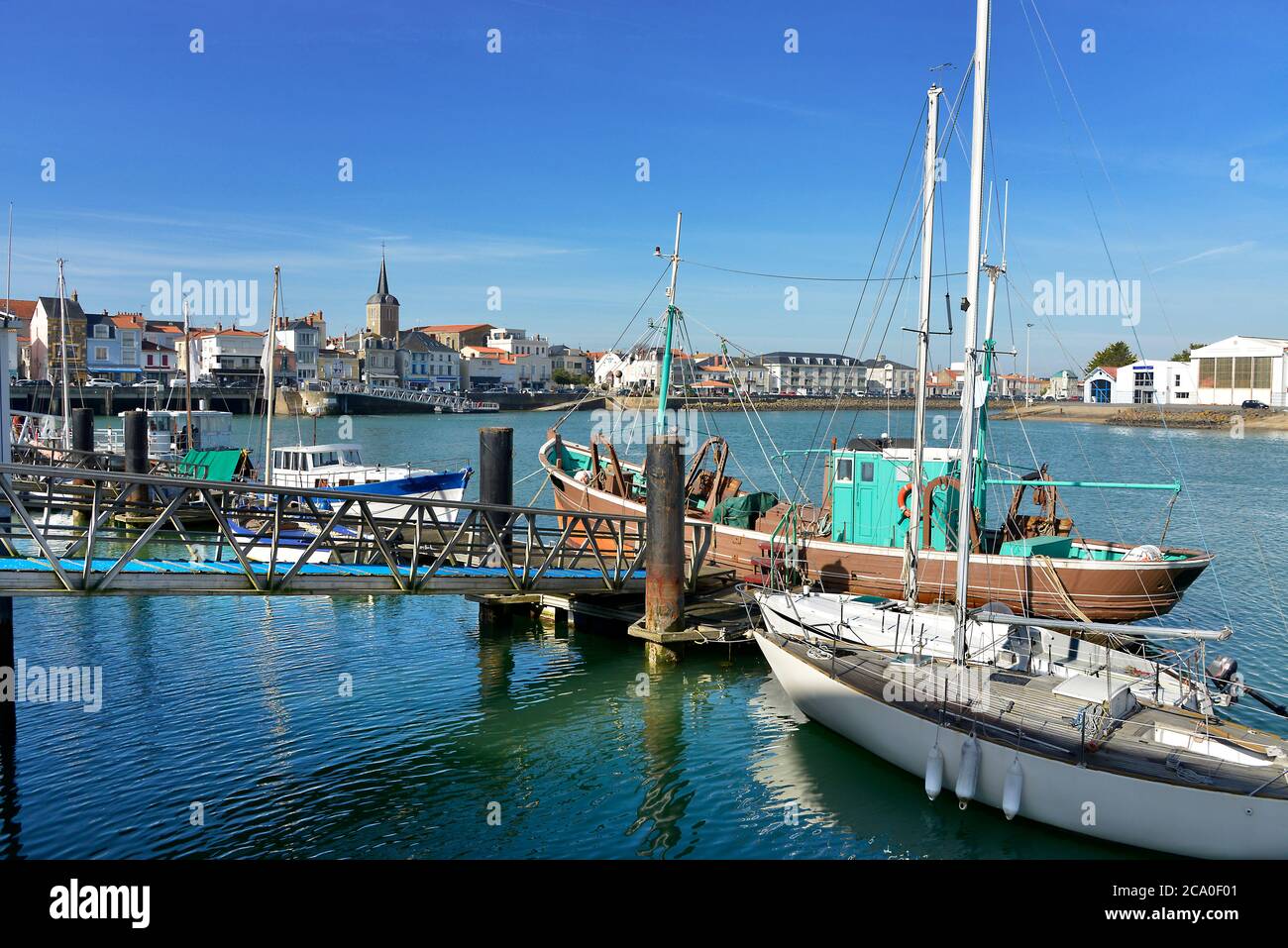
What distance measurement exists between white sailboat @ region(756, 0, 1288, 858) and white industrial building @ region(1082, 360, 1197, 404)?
13246cm

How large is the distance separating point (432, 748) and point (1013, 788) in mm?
8784

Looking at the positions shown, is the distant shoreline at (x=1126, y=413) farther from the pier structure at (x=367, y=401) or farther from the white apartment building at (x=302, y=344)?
the white apartment building at (x=302, y=344)

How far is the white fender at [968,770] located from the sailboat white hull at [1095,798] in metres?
0.09

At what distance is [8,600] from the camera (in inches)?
571

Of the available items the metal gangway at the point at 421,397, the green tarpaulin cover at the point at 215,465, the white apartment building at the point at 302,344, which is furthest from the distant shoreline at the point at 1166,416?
the white apartment building at the point at 302,344

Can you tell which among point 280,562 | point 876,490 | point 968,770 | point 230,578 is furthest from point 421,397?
point 968,770

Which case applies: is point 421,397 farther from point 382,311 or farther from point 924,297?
point 924,297

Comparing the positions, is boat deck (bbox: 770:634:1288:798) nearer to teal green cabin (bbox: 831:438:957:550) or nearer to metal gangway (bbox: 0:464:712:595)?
metal gangway (bbox: 0:464:712:595)

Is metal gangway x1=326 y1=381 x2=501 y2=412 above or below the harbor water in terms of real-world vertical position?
above

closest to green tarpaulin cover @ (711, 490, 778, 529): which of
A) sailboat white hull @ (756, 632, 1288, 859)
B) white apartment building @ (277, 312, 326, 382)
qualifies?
sailboat white hull @ (756, 632, 1288, 859)

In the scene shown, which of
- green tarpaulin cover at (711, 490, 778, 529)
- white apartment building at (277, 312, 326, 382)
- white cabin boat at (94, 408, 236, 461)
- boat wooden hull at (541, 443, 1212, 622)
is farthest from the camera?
white apartment building at (277, 312, 326, 382)

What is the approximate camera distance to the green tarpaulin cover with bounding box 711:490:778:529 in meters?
25.9

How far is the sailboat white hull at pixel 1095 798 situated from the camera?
10.8 metres
